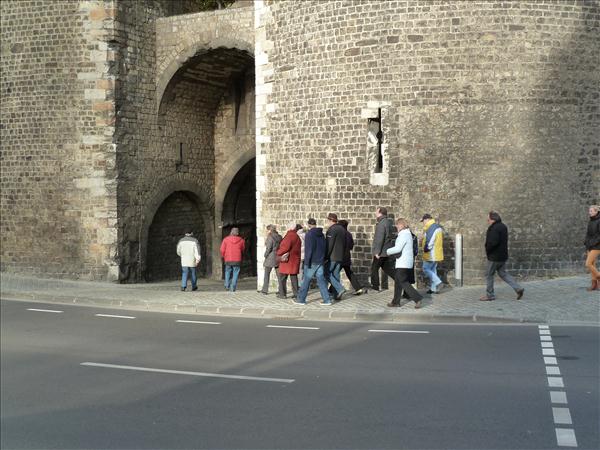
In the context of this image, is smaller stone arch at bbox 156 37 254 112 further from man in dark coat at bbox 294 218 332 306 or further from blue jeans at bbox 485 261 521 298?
blue jeans at bbox 485 261 521 298

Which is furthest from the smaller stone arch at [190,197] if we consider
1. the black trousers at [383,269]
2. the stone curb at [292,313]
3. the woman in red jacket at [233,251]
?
the black trousers at [383,269]

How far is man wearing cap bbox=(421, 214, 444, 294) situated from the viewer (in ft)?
46.4

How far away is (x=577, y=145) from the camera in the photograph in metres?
15.3

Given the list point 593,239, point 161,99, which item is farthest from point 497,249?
point 161,99

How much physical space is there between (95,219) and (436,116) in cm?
976

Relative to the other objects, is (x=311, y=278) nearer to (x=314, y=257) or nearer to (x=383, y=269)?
(x=314, y=257)

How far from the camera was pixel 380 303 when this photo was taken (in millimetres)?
13641

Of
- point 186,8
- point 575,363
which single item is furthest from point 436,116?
point 186,8

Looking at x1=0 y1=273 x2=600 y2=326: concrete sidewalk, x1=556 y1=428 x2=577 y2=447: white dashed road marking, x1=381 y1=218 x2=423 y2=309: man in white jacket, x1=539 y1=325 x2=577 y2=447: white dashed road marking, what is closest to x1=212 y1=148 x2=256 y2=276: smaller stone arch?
x1=0 y1=273 x2=600 y2=326: concrete sidewalk

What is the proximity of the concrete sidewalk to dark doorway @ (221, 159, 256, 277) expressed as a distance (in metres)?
7.51

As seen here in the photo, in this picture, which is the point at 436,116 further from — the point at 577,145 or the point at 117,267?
the point at 117,267

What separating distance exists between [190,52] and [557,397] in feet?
54.3

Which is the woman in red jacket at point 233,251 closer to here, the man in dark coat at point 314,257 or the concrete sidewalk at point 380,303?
the concrete sidewalk at point 380,303

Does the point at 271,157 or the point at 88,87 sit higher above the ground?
the point at 88,87
